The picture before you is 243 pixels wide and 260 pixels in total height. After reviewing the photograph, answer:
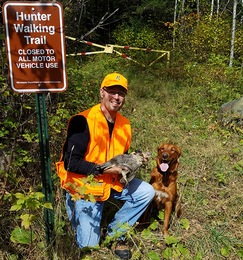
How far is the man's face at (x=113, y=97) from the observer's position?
8.23 ft

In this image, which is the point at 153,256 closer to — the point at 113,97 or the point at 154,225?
the point at 154,225

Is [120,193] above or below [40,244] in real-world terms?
above

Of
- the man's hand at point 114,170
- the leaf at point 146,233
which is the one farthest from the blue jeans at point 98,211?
the man's hand at point 114,170

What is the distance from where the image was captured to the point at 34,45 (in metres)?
1.64

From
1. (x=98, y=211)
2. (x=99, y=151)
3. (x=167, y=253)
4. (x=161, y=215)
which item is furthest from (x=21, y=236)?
(x=161, y=215)

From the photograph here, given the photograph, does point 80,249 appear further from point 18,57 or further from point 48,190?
point 18,57

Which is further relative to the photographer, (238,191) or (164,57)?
(164,57)

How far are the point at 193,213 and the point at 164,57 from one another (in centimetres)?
791

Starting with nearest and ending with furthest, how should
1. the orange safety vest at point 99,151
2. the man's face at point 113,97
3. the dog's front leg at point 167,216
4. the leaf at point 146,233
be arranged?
the orange safety vest at point 99,151 < the man's face at point 113,97 < the leaf at point 146,233 < the dog's front leg at point 167,216

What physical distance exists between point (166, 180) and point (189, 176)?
1.04 meters

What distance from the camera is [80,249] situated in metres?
2.33

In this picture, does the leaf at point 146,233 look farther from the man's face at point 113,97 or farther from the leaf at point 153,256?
the man's face at point 113,97

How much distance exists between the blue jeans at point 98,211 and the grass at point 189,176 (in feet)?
0.37

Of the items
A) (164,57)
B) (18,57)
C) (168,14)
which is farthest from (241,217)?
(168,14)
